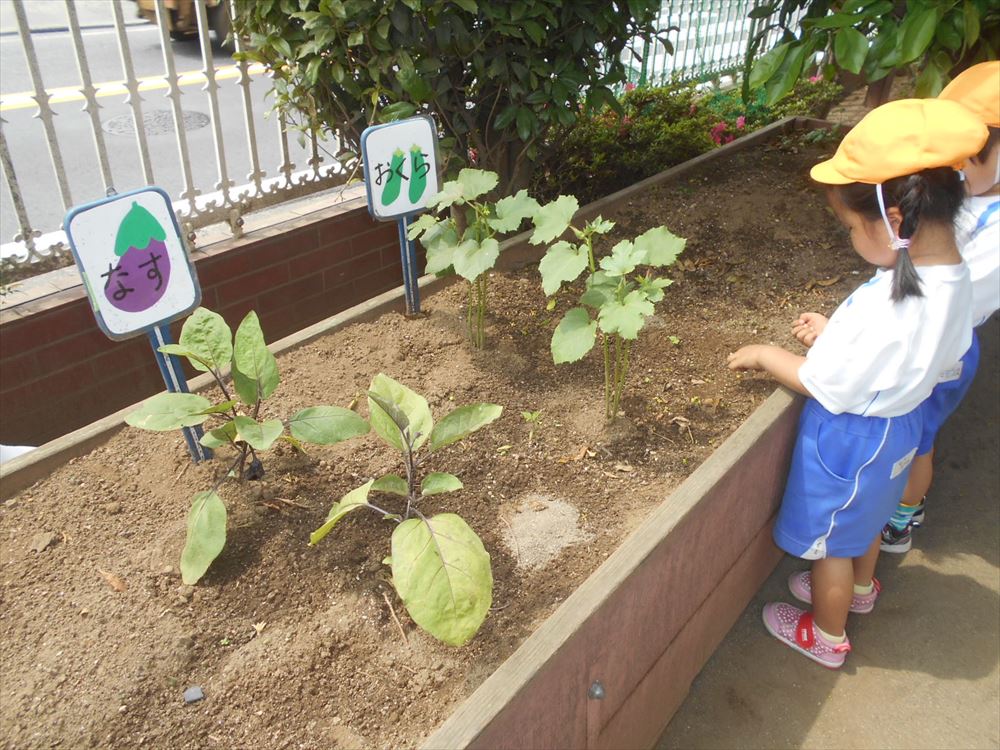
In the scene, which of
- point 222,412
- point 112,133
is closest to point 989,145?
point 222,412

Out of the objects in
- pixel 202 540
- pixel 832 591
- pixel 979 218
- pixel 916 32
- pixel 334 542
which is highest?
pixel 916 32

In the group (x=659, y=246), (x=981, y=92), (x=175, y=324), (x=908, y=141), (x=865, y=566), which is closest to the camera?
(x=908, y=141)

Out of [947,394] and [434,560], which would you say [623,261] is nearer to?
[434,560]

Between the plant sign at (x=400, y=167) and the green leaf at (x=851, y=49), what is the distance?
1.33 m

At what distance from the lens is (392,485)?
5.85 ft

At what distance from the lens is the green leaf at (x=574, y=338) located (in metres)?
2.04

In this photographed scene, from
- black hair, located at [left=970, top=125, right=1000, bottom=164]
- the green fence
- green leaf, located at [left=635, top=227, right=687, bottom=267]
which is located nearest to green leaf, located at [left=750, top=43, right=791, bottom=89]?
black hair, located at [left=970, top=125, right=1000, bottom=164]

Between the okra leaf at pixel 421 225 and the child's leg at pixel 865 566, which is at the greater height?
the okra leaf at pixel 421 225

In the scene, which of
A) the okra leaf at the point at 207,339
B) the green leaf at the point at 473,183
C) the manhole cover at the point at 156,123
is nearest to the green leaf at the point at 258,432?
the okra leaf at the point at 207,339

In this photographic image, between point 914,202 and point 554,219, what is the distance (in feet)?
2.88

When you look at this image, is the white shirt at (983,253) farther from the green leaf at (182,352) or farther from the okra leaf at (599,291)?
the green leaf at (182,352)

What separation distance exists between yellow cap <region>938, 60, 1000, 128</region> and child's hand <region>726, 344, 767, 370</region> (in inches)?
36.6

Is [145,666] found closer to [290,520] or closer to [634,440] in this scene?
[290,520]

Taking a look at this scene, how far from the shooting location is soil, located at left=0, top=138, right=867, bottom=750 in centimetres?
151
